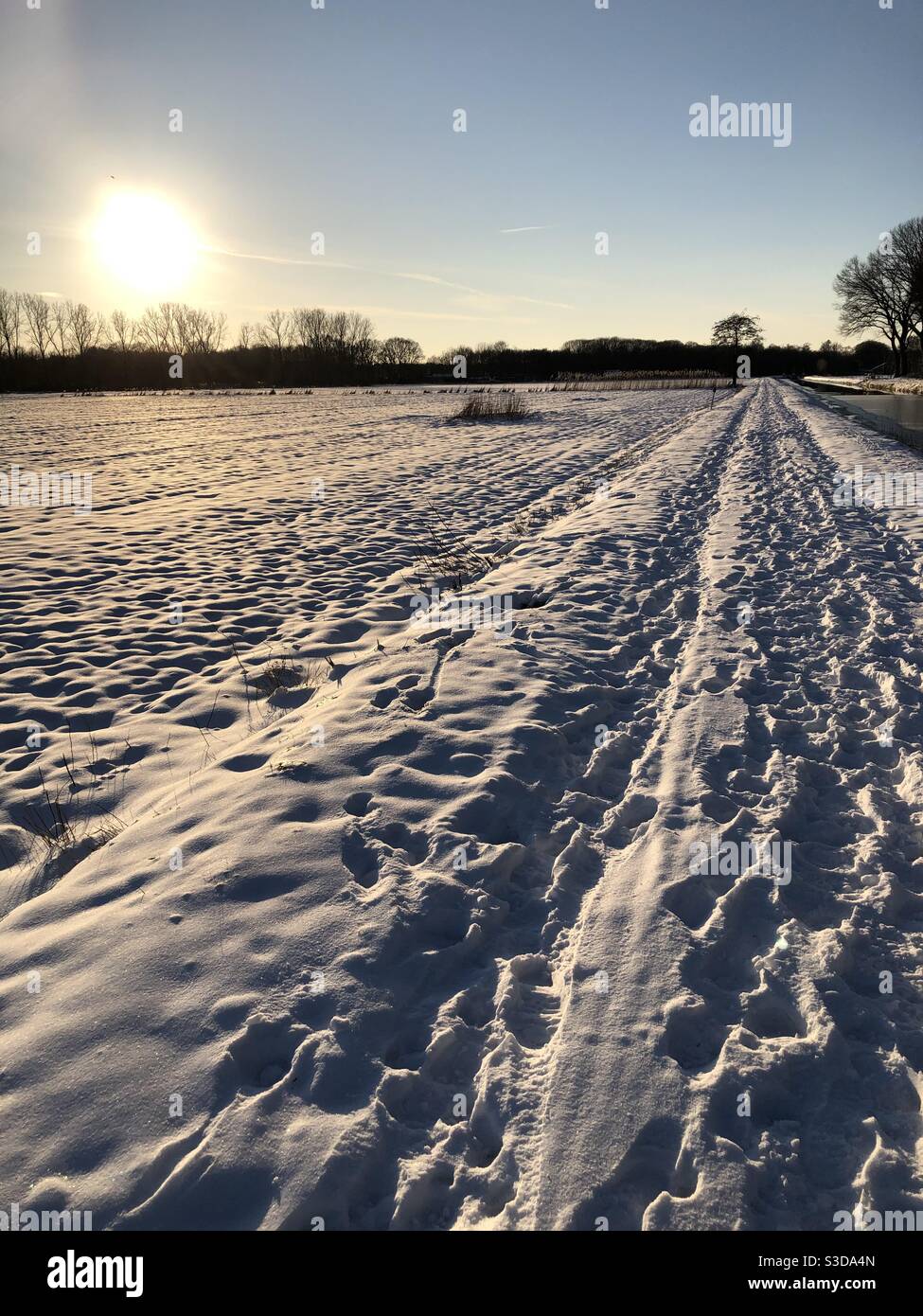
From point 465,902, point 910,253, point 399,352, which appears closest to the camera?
point 465,902

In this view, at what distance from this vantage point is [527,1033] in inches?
113

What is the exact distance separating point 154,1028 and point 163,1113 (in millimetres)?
382

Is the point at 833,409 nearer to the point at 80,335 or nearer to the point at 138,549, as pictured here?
the point at 138,549

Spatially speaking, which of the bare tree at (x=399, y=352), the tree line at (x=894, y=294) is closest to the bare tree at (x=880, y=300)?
the tree line at (x=894, y=294)

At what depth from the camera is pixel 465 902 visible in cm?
352

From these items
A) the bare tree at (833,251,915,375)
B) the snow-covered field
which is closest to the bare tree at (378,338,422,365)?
the bare tree at (833,251,915,375)

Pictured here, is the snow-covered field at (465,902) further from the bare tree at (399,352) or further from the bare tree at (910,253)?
the bare tree at (399,352)

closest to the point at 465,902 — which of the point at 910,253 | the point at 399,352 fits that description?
the point at 910,253

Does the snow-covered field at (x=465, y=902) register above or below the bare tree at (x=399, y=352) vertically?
below

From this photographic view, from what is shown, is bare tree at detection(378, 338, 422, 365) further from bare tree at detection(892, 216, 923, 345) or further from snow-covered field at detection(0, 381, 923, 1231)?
snow-covered field at detection(0, 381, 923, 1231)

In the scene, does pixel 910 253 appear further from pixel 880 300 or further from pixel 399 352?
pixel 399 352

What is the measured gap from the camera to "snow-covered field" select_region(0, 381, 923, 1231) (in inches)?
93.0

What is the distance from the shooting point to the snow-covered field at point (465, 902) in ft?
7.75

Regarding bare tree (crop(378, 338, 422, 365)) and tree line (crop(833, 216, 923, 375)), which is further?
bare tree (crop(378, 338, 422, 365))
